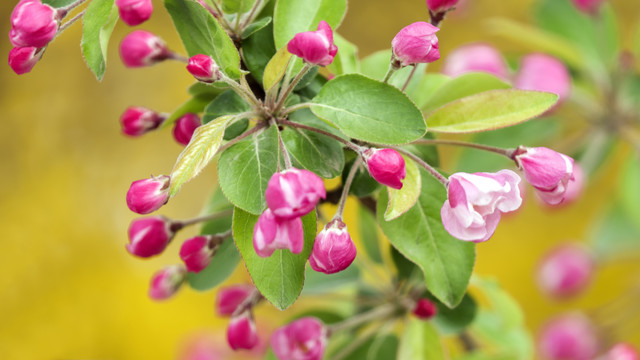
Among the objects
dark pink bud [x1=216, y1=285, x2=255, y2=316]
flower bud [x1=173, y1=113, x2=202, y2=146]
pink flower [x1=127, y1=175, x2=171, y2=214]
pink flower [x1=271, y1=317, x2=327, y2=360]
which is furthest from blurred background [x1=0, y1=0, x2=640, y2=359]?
pink flower [x1=127, y1=175, x2=171, y2=214]

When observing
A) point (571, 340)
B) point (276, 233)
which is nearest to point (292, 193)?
point (276, 233)

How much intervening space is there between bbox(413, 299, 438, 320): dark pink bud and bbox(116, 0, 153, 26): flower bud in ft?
1.47

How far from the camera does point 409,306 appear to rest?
0.84 metres

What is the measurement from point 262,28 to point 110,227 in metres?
1.71

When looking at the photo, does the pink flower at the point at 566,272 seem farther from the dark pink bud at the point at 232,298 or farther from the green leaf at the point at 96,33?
the green leaf at the point at 96,33

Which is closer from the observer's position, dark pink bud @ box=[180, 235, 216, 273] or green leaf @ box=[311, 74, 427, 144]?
green leaf @ box=[311, 74, 427, 144]

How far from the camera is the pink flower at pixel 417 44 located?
1.75 feet

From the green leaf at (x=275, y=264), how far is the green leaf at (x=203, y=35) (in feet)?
0.43

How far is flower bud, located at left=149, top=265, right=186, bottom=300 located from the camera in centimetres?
74

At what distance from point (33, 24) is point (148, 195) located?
0.57 ft

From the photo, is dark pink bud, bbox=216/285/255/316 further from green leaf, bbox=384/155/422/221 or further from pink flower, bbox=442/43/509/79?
pink flower, bbox=442/43/509/79

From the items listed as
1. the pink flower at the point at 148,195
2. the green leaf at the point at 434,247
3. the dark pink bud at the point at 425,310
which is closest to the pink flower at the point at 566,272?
the dark pink bud at the point at 425,310

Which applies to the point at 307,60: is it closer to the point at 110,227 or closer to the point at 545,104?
the point at 545,104

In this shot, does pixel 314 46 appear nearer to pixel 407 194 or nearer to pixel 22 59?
pixel 407 194
